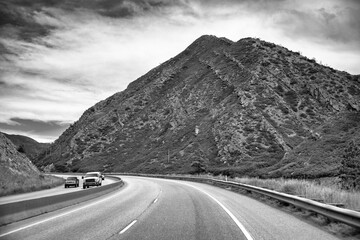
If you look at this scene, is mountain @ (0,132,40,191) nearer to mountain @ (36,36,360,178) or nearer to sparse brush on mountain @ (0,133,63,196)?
sparse brush on mountain @ (0,133,63,196)

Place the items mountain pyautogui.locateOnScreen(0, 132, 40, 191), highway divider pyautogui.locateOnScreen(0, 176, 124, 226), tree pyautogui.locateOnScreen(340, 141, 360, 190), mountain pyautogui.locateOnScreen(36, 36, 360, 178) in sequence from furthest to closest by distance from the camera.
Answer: mountain pyautogui.locateOnScreen(36, 36, 360, 178) → mountain pyautogui.locateOnScreen(0, 132, 40, 191) → tree pyautogui.locateOnScreen(340, 141, 360, 190) → highway divider pyautogui.locateOnScreen(0, 176, 124, 226)

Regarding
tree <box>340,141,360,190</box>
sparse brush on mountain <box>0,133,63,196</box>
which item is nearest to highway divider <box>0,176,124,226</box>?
sparse brush on mountain <box>0,133,63,196</box>

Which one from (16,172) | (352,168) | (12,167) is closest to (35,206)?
(352,168)

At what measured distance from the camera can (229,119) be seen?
7100cm

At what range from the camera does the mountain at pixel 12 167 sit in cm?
3619

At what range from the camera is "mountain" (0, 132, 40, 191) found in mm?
36188

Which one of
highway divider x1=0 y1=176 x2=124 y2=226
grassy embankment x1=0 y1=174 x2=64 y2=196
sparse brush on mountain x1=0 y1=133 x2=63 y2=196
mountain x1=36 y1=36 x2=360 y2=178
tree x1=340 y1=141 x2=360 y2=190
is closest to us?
highway divider x1=0 y1=176 x2=124 y2=226

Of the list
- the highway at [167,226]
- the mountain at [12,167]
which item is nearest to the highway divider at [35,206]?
the highway at [167,226]

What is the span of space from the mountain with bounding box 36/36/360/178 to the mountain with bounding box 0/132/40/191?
1199 inches

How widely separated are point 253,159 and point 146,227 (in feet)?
168

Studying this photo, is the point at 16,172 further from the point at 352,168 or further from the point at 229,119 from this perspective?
the point at 229,119

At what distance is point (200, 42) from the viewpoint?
124m

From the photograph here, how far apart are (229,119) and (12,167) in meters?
43.6

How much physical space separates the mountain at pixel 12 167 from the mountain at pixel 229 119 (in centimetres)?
3046
